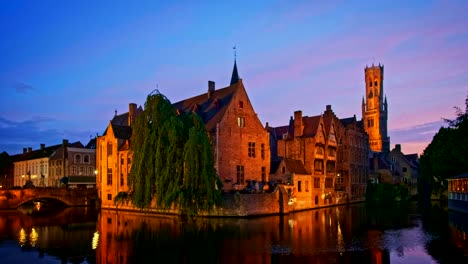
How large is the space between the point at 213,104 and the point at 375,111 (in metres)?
122

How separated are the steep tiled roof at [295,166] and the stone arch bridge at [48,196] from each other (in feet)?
102

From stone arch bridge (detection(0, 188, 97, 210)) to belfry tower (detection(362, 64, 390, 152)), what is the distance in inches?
4240

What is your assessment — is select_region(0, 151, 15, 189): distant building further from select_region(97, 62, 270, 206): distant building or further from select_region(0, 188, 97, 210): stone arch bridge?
select_region(97, 62, 270, 206): distant building

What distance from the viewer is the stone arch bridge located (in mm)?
61000

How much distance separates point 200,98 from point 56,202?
3012cm

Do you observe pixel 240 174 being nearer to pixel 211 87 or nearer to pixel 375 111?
pixel 211 87

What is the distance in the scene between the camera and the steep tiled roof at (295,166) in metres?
54.6

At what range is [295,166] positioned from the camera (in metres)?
55.9

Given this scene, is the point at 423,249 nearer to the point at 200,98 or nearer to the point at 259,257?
the point at 259,257

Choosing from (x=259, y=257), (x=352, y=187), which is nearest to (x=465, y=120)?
(x=352, y=187)

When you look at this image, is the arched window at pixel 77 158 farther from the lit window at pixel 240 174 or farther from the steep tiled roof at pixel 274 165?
the lit window at pixel 240 174

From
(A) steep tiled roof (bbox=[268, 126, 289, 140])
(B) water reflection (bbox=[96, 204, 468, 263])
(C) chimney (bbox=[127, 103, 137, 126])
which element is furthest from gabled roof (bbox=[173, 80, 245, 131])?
(B) water reflection (bbox=[96, 204, 468, 263])

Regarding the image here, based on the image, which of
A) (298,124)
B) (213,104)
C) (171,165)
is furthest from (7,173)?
(171,165)

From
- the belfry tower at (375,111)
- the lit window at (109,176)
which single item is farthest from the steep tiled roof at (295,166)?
the belfry tower at (375,111)
